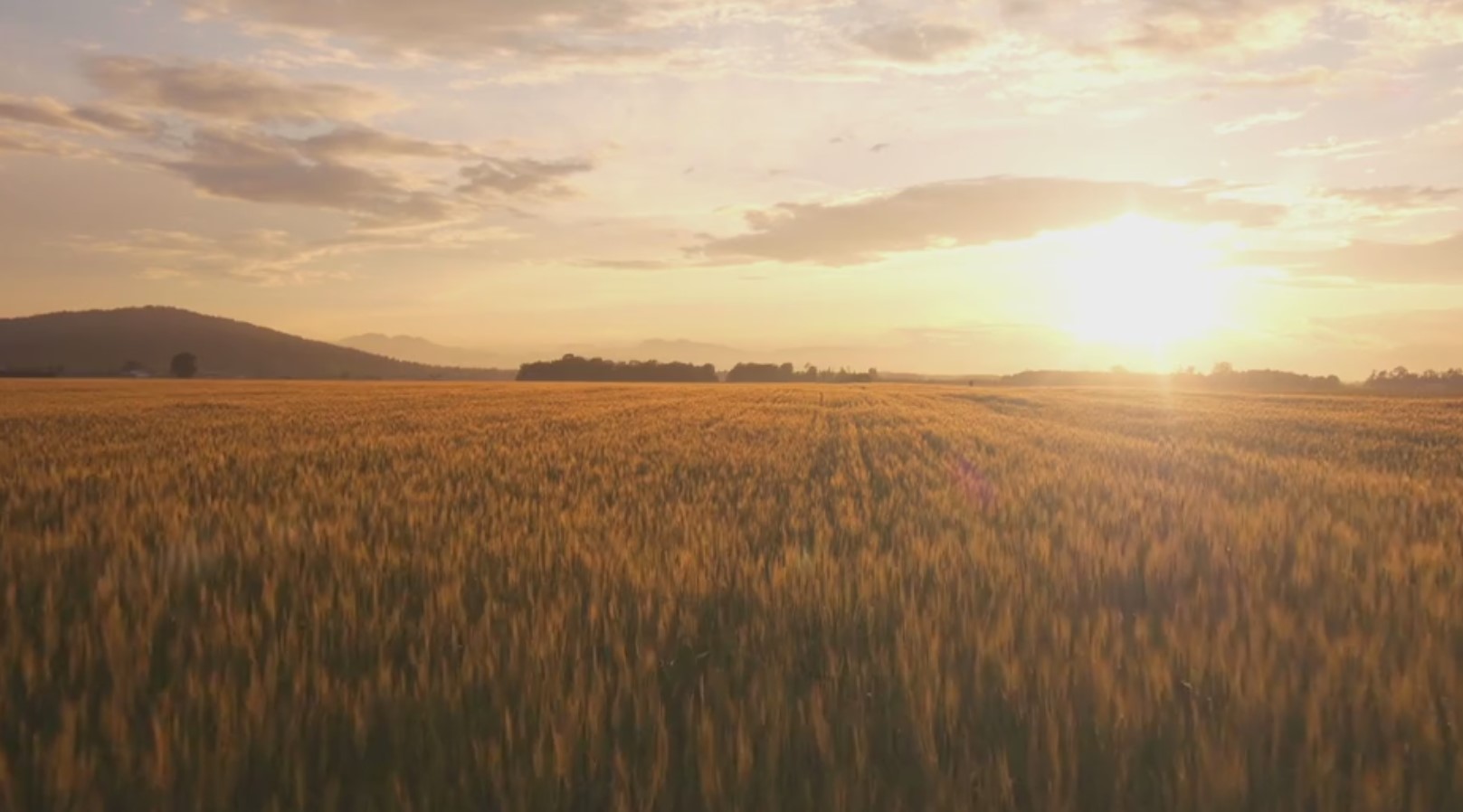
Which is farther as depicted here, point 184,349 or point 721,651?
point 184,349

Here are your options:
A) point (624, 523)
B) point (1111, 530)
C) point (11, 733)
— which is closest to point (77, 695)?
point (11, 733)

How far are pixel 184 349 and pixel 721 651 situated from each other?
191 m

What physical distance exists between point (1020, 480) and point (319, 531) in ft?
18.5

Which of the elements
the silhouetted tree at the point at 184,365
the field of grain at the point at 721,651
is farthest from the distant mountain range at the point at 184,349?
the field of grain at the point at 721,651

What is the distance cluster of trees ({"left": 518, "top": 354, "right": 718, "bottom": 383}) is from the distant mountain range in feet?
84.3

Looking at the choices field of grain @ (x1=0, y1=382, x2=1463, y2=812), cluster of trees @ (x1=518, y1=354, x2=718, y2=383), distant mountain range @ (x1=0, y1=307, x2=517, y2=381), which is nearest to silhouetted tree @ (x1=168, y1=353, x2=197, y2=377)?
distant mountain range @ (x1=0, y1=307, x2=517, y2=381)

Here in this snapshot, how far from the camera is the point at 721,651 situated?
3025 mm

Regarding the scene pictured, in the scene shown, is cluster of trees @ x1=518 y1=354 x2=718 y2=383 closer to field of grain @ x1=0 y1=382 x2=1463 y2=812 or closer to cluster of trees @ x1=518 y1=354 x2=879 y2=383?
cluster of trees @ x1=518 y1=354 x2=879 y2=383

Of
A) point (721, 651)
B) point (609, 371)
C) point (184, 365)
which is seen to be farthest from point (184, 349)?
point (721, 651)

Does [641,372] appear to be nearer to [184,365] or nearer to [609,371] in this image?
[609,371]

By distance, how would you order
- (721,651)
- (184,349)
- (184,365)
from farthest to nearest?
(184,349), (184,365), (721,651)

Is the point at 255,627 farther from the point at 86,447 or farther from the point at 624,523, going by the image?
A: the point at 86,447

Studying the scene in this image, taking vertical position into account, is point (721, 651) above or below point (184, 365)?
below

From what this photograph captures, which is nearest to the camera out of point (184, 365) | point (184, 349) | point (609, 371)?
point (184, 365)
